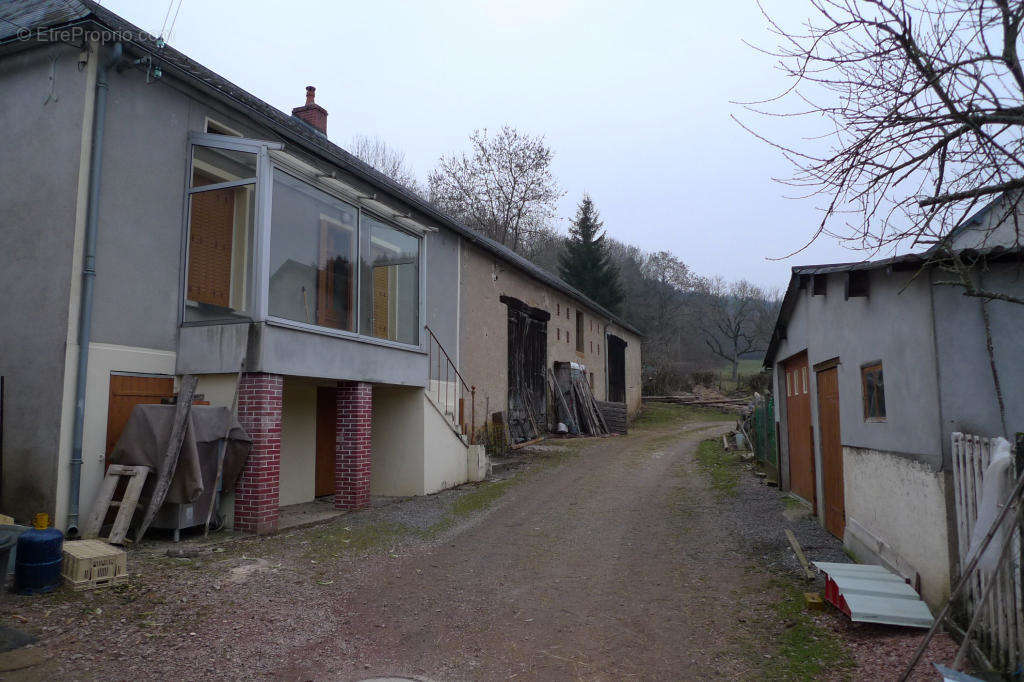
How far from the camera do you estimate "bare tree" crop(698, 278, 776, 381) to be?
42969 mm

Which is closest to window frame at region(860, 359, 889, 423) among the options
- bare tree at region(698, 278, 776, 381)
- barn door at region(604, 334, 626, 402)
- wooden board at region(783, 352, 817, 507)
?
wooden board at region(783, 352, 817, 507)

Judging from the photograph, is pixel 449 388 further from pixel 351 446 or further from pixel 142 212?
pixel 142 212

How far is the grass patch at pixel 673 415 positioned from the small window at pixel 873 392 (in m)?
18.7

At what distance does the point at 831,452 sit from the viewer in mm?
7668

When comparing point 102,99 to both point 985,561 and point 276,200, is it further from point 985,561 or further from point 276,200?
point 985,561

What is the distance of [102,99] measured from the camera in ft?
22.2

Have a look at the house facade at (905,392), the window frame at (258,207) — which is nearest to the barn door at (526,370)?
the window frame at (258,207)

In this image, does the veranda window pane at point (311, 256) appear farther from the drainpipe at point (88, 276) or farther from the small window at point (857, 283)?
the small window at point (857, 283)

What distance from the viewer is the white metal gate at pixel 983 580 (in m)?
3.53

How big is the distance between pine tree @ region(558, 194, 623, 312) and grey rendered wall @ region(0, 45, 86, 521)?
3208cm

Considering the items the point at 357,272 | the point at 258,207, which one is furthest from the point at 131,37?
the point at 357,272

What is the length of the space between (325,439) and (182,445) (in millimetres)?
3707

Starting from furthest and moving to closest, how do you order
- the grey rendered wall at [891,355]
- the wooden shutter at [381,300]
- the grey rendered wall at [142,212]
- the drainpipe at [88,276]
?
the wooden shutter at [381,300] < the grey rendered wall at [142,212] < the drainpipe at [88,276] < the grey rendered wall at [891,355]

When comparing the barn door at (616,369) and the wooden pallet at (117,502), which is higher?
the barn door at (616,369)
